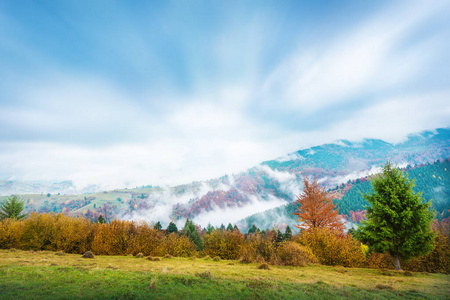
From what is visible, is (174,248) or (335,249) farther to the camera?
(174,248)

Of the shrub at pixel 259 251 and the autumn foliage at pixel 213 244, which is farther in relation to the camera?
the shrub at pixel 259 251

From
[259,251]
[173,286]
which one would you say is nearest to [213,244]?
[259,251]

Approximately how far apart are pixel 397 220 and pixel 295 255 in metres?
9.90

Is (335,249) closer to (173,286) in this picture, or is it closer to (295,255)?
(295,255)

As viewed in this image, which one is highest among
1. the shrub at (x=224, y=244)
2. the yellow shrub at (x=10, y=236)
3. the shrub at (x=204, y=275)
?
the yellow shrub at (x=10, y=236)

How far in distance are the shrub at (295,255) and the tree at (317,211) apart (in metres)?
4.76

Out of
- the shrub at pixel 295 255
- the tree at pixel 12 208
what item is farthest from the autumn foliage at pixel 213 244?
the tree at pixel 12 208

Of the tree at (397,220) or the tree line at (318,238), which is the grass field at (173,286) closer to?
the tree at (397,220)

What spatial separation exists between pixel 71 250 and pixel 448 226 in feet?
152

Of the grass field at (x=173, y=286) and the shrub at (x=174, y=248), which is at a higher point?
the grass field at (x=173, y=286)

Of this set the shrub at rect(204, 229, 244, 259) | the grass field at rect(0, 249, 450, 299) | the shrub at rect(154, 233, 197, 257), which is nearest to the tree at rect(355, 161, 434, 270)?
the grass field at rect(0, 249, 450, 299)

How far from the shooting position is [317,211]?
2658cm

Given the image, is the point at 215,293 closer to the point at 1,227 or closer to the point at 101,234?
the point at 101,234

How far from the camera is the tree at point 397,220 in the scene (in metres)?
17.2
